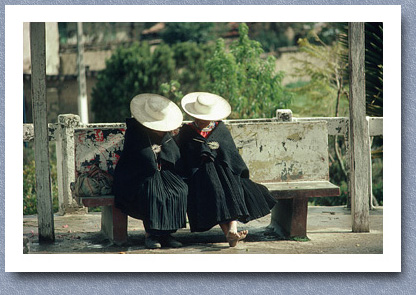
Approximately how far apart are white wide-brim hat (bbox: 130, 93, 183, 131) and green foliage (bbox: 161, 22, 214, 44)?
16.4 m

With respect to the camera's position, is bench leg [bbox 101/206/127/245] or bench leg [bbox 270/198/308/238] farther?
bench leg [bbox 270/198/308/238]

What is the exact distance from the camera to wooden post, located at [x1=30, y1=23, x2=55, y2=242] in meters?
7.22

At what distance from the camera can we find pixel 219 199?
7.04 meters

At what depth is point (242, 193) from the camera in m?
7.20

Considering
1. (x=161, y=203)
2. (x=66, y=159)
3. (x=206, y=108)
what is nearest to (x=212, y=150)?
(x=206, y=108)

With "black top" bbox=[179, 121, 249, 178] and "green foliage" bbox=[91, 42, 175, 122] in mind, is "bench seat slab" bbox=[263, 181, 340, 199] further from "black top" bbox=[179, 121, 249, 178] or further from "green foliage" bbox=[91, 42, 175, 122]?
"green foliage" bbox=[91, 42, 175, 122]

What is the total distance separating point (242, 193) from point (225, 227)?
344mm

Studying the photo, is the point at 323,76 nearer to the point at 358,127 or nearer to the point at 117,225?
the point at 358,127

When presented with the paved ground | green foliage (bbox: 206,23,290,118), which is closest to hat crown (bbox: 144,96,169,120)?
the paved ground

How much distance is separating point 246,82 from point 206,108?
5.81 meters

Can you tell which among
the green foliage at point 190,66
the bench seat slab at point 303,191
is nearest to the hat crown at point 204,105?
the bench seat slab at point 303,191

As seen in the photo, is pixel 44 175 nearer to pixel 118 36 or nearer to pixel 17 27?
pixel 17 27

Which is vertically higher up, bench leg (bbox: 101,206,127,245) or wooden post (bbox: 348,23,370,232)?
wooden post (bbox: 348,23,370,232)

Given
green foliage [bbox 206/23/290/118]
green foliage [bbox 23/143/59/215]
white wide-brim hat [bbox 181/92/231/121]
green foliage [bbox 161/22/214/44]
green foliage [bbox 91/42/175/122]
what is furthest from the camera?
green foliage [bbox 161/22/214/44]
